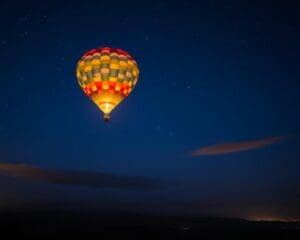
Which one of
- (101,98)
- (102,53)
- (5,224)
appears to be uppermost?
(102,53)

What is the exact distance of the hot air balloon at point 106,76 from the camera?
33.9 m

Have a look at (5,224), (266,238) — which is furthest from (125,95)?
(266,238)

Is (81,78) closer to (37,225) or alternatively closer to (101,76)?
(101,76)

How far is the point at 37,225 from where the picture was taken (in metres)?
172

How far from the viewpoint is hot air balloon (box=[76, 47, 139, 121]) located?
111ft

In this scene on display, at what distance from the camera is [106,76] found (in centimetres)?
3394

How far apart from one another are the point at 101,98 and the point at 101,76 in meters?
1.58

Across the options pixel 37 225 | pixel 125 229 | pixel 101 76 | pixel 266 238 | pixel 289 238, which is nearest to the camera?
pixel 101 76

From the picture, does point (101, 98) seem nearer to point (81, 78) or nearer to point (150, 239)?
point (81, 78)

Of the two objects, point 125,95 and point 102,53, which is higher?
point 102,53

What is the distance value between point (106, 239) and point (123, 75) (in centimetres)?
9295

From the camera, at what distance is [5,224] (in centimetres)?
4528

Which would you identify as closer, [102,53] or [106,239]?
[102,53]

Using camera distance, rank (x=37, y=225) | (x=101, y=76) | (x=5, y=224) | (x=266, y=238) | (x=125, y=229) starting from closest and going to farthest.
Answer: (x=101, y=76)
(x=5, y=224)
(x=266, y=238)
(x=125, y=229)
(x=37, y=225)
